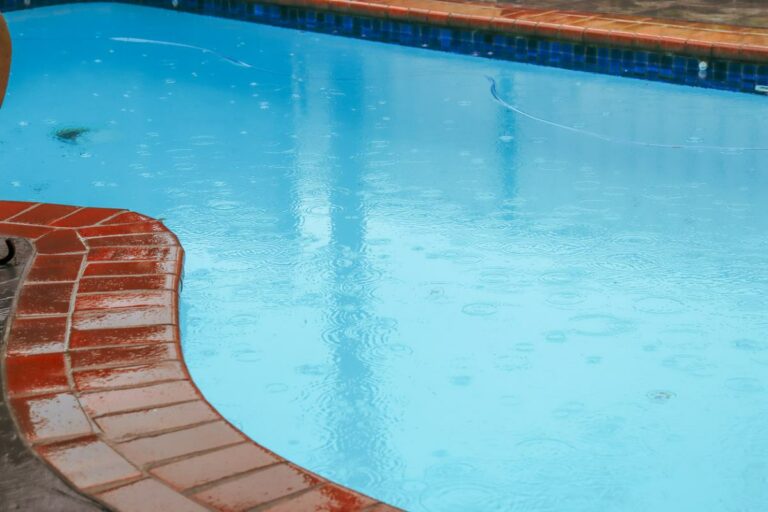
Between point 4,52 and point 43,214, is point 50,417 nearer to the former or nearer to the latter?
point 4,52

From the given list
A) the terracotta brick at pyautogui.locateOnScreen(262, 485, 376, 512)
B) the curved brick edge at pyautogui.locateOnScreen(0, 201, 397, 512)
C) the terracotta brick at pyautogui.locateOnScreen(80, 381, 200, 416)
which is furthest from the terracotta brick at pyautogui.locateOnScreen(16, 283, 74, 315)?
the terracotta brick at pyautogui.locateOnScreen(262, 485, 376, 512)

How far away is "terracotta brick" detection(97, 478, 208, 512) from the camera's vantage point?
1.76 meters

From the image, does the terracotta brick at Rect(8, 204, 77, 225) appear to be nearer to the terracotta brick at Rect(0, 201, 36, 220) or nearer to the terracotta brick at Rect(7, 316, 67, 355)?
the terracotta brick at Rect(0, 201, 36, 220)

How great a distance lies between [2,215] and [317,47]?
3.51 metres

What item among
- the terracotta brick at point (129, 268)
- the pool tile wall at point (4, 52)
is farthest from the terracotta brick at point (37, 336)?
the pool tile wall at point (4, 52)

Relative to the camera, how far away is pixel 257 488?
73.0 inches

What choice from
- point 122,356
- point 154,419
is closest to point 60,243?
point 122,356

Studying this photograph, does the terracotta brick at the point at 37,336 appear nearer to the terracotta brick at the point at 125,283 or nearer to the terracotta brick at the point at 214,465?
the terracotta brick at the point at 125,283

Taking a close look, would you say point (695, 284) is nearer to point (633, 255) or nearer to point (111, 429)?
point (633, 255)

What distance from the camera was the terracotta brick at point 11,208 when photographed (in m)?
3.20

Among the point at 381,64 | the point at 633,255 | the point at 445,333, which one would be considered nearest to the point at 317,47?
the point at 381,64

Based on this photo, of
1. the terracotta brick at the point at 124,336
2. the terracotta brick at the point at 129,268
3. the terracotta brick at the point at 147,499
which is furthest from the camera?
the terracotta brick at the point at 129,268

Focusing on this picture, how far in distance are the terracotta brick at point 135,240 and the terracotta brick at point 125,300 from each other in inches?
13.7

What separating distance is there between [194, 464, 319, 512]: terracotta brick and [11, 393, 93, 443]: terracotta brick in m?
0.34
